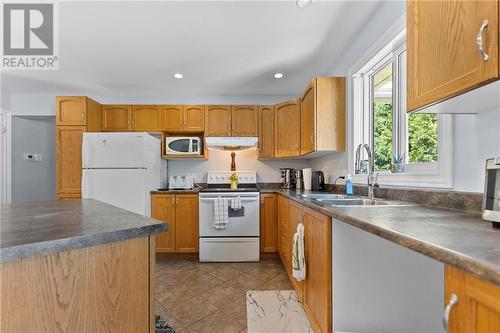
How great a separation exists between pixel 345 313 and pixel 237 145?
242 cm

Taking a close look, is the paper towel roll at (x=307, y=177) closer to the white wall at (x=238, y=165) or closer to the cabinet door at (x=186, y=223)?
the white wall at (x=238, y=165)

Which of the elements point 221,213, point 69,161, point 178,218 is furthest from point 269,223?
point 69,161

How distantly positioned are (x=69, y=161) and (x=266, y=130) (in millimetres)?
2678

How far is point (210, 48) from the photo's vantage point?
2.39 m

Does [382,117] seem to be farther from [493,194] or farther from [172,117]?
[172,117]

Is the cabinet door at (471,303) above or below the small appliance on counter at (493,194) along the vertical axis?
below

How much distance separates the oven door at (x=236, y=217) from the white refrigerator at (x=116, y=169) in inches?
29.9

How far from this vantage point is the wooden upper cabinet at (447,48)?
0.68 m

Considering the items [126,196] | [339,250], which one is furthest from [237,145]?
[339,250]

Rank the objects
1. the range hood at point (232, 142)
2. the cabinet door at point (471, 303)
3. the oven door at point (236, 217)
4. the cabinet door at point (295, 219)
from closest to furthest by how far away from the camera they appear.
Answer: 1. the cabinet door at point (471, 303)
2. the cabinet door at point (295, 219)
3. the oven door at point (236, 217)
4. the range hood at point (232, 142)

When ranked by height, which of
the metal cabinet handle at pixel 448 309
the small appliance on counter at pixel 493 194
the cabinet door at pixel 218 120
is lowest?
the metal cabinet handle at pixel 448 309

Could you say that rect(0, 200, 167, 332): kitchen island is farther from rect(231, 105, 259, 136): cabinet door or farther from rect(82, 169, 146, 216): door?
rect(231, 105, 259, 136): cabinet door

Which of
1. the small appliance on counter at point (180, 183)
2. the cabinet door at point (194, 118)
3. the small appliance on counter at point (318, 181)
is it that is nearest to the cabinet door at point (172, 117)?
the cabinet door at point (194, 118)

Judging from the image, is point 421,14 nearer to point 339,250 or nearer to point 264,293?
point 339,250
